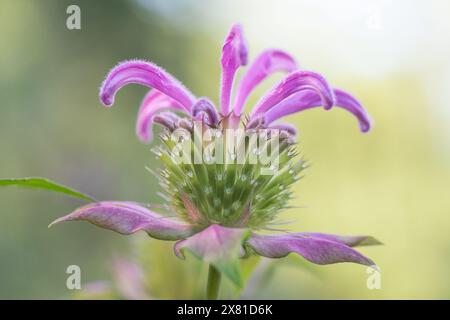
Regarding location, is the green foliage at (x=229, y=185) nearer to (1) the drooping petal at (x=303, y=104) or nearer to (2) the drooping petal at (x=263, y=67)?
(1) the drooping petal at (x=303, y=104)

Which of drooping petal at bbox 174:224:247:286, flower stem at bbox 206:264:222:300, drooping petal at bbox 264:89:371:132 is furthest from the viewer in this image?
drooping petal at bbox 264:89:371:132

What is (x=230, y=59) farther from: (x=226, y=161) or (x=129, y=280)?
(x=129, y=280)

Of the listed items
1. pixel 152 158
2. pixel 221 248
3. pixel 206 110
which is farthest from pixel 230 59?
pixel 152 158

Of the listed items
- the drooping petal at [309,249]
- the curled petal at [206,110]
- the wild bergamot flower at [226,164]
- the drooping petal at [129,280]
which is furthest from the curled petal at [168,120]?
the drooping petal at [129,280]

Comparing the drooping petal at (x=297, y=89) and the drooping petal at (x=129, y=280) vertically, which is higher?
the drooping petal at (x=297, y=89)

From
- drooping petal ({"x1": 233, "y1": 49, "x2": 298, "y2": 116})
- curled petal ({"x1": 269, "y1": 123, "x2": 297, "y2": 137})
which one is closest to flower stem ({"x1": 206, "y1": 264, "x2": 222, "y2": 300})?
curled petal ({"x1": 269, "y1": 123, "x2": 297, "y2": 137})

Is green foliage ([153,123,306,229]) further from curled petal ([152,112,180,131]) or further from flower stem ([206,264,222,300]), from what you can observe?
flower stem ([206,264,222,300])
